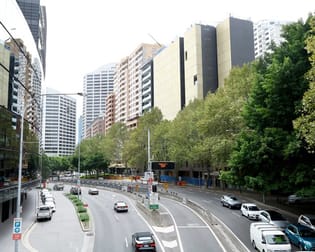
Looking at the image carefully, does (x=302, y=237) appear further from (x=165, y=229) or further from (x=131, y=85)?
(x=131, y=85)

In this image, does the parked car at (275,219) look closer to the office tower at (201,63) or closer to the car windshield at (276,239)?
the car windshield at (276,239)

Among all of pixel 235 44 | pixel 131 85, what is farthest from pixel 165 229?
pixel 131 85

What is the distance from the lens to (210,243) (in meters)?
24.2

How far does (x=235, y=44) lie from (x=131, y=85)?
68.2 meters

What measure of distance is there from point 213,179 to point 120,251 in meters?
46.9

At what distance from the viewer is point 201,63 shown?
91438 mm

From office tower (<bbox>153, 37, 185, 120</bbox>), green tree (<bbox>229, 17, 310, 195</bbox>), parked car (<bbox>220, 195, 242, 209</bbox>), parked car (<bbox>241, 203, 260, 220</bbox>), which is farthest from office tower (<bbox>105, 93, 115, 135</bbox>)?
green tree (<bbox>229, 17, 310, 195</bbox>)

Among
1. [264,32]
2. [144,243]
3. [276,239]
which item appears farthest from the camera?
[264,32]

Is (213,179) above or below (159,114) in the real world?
below

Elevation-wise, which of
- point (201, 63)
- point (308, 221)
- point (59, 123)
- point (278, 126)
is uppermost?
point (201, 63)

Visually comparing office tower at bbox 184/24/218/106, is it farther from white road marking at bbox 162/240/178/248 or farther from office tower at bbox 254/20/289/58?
office tower at bbox 254/20/289/58

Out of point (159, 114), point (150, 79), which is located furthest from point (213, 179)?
point (150, 79)

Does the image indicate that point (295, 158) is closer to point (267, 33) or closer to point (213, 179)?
point (213, 179)

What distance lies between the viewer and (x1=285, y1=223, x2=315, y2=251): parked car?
20956mm
